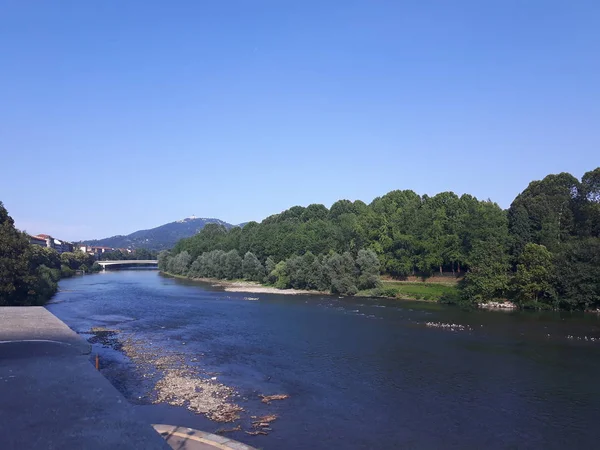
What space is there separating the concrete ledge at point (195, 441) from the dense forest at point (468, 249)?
38.9 meters

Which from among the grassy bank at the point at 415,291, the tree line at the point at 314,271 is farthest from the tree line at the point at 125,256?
the grassy bank at the point at 415,291

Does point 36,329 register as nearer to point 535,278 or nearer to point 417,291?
point 417,291

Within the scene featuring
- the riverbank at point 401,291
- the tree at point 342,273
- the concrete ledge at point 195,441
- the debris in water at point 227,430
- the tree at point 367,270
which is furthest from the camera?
the tree at point 342,273

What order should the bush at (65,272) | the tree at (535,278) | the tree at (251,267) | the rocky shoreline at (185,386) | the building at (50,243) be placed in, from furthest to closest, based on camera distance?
1. the building at (50,243)
2. the bush at (65,272)
3. the tree at (251,267)
4. the tree at (535,278)
5. the rocky shoreline at (185,386)

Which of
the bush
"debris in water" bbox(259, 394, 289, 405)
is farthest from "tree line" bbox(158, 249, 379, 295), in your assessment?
"debris in water" bbox(259, 394, 289, 405)

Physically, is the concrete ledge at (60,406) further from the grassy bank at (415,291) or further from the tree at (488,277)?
the grassy bank at (415,291)

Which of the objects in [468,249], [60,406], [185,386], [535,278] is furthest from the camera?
[468,249]

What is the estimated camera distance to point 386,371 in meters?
23.4

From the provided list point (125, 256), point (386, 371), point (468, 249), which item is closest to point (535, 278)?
point (468, 249)

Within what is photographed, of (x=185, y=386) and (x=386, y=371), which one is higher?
(x=386, y=371)

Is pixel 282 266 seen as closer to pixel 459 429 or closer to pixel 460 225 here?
pixel 460 225

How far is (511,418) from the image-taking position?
57.0 ft

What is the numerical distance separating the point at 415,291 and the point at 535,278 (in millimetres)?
13337

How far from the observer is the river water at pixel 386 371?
52.6 feet
